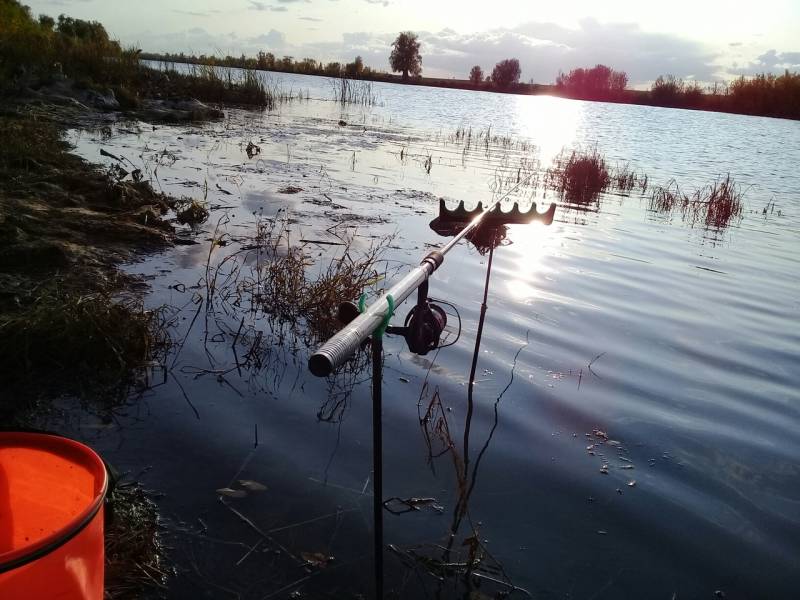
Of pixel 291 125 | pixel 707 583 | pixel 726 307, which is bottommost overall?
pixel 707 583

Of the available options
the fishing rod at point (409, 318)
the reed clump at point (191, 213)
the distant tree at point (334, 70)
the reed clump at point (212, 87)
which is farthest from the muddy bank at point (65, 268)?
the distant tree at point (334, 70)

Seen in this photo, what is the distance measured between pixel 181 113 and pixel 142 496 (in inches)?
829

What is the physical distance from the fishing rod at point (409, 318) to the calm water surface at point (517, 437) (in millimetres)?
1102

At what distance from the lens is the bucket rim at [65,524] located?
1.30 m

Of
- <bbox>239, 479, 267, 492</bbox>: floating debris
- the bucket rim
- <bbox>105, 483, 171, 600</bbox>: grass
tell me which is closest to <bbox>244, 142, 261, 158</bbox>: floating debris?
<bbox>239, 479, 267, 492</bbox>: floating debris

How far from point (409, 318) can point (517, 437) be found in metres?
1.54

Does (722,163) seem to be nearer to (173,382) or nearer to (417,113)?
(417,113)

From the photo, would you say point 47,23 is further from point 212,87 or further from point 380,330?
point 380,330

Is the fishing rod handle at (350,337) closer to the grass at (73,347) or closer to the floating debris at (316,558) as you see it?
the floating debris at (316,558)

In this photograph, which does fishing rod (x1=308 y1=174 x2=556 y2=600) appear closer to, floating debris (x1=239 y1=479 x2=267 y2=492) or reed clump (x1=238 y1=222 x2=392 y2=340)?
floating debris (x1=239 y1=479 x2=267 y2=492)

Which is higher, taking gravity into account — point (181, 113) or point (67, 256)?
point (181, 113)

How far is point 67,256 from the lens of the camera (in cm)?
585

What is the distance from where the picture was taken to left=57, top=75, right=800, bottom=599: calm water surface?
9.59 ft

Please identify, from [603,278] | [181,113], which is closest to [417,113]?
[181,113]
